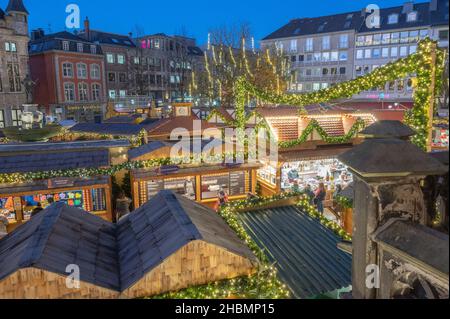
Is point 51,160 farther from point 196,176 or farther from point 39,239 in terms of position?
point 39,239

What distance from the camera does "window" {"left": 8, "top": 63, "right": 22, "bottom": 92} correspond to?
4253 cm

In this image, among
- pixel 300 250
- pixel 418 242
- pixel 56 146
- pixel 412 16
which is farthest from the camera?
pixel 412 16

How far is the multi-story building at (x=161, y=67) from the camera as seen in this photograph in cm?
6625

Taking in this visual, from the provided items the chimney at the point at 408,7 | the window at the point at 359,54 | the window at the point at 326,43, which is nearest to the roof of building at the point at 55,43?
the window at the point at 326,43

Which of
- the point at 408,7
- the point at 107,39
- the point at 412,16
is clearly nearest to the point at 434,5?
the point at 412,16

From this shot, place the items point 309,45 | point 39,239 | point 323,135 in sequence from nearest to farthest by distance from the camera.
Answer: point 39,239
point 323,135
point 309,45

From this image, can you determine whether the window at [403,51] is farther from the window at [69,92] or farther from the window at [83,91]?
the window at [69,92]

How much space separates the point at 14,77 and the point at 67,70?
10.4m

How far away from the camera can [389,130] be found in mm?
4191

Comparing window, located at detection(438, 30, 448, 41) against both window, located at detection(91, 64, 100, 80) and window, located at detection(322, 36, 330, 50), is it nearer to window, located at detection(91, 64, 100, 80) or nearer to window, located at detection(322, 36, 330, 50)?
window, located at detection(322, 36, 330, 50)

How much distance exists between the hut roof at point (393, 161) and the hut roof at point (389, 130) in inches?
13.8

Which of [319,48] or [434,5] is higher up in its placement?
[434,5]

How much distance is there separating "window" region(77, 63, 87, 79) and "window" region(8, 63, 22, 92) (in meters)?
11.7
